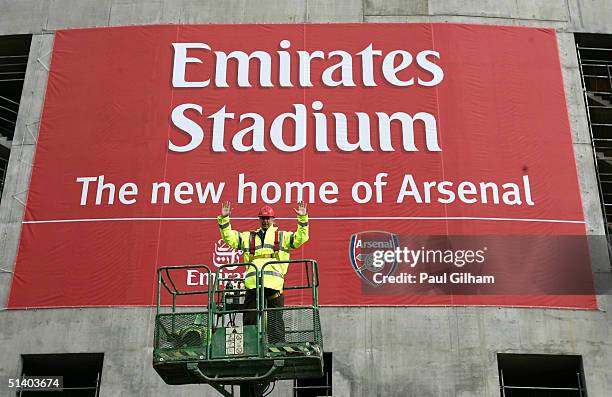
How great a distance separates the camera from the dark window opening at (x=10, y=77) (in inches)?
930

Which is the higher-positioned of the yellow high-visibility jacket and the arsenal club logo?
the arsenal club logo

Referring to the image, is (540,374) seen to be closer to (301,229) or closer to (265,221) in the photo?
(301,229)

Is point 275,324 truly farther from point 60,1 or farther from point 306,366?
point 60,1

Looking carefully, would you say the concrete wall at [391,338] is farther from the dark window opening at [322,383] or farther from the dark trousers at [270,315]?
the dark trousers at [270,315]

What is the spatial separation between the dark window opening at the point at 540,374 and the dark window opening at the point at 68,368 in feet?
30.7

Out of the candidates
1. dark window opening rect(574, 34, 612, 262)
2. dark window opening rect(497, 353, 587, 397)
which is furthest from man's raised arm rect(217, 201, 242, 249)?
dark window opening rect(574, 34, 612, 262)

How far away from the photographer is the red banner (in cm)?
2019

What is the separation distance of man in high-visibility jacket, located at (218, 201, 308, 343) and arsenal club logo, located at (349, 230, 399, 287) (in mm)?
7950

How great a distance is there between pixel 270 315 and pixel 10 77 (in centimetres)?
1738

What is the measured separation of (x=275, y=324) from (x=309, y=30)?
12.9 m

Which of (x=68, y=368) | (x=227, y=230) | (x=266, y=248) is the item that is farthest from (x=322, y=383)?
(x=227, y=230)

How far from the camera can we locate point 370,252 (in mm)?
20000

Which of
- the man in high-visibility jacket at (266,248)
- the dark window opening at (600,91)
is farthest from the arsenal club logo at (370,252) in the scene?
the man in high-visibility jacket at (266,248)

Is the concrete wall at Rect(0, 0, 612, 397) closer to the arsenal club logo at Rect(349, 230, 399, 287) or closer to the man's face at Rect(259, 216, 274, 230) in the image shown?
the arsenal club logo at Rect(349, 230, 399, 287)
